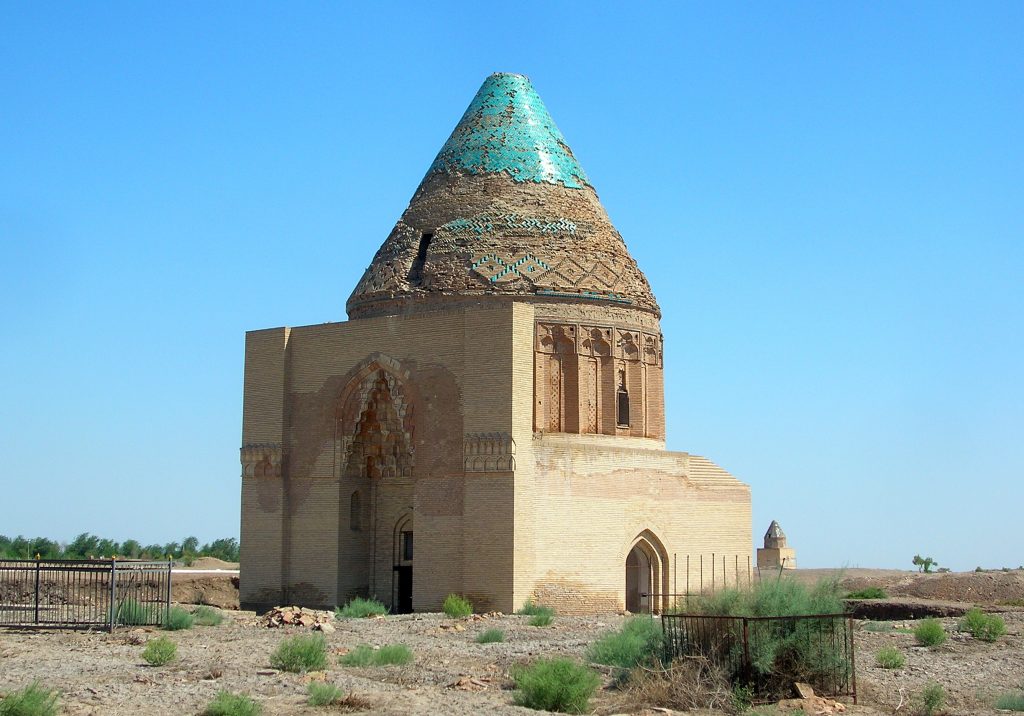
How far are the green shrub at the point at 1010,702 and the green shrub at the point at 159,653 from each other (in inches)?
348

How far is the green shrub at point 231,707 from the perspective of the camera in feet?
38.5

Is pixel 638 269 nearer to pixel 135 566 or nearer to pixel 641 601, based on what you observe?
pixel 641 601

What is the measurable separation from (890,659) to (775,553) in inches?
758

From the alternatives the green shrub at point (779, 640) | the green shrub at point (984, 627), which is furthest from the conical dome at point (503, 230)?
the green shrub at point (779, 640)

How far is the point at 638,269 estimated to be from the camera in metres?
27.8

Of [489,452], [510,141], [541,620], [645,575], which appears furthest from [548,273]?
[541,620]

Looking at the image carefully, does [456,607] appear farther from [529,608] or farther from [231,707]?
[231,707]

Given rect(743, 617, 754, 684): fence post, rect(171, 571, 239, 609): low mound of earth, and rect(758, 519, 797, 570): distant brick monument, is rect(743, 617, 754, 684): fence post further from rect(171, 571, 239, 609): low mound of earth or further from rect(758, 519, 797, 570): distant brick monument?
rect(758, 519, 797, 570): distant brick monument

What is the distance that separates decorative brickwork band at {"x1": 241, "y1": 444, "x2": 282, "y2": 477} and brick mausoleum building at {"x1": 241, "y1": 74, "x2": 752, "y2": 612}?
1.5 inches

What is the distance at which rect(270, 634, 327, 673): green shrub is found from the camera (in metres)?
14.8

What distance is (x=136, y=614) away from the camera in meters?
19.3

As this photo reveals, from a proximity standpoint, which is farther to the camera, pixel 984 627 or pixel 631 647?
pixel 984 627

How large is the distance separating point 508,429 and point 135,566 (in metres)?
6.77

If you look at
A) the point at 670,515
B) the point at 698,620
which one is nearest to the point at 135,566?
the point at 698,620
